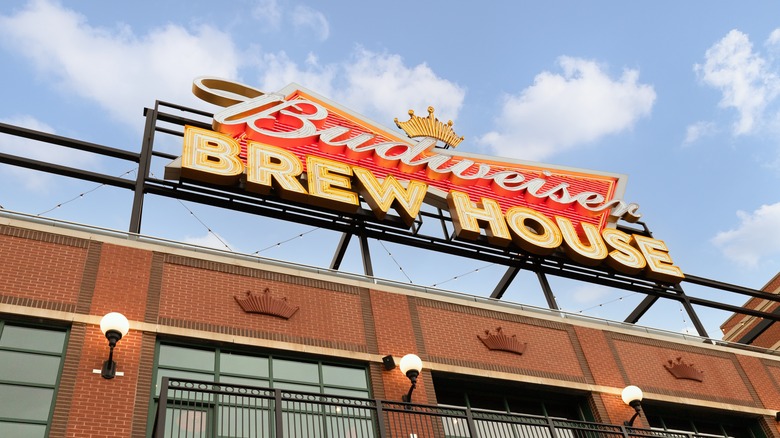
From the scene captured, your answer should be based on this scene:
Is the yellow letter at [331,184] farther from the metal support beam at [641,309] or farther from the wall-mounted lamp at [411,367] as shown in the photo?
the metal support beam at [641,309]

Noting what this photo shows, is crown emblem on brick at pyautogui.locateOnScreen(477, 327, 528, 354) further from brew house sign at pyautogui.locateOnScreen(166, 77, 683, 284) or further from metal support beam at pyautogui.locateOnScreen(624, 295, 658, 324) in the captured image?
metal support beam at pyautogui.locateOnScreen(624, 295, 658, 324)

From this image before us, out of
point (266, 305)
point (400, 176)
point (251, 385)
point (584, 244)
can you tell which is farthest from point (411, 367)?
point (584, 244)

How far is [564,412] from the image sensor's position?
17688mm

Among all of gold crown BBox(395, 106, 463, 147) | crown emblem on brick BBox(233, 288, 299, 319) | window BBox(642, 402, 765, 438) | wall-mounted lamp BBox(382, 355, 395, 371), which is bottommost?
window BBox(642, 402, 765, 438)

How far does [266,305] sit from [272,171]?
5.23 m

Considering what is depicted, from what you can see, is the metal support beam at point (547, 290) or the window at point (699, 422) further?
the metal support beam at point (547, 290)

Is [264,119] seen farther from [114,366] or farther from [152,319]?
[114,366]

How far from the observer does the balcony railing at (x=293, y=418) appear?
1185 centimetres

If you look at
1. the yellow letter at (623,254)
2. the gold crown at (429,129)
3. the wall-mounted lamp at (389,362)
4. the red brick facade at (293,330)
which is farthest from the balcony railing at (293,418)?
the gold crown at (429,129)

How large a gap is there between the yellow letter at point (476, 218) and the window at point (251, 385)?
23.2 ft

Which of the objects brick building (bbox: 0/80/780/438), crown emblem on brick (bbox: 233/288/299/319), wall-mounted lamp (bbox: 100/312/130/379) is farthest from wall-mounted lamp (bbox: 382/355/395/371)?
wall-mounted lamp (bbox: 100/312/130/379)

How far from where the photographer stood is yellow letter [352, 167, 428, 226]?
20344mm

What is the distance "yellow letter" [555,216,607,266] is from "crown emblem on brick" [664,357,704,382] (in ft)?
13.4

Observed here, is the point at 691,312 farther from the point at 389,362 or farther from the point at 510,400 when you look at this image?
the point at 389,362
